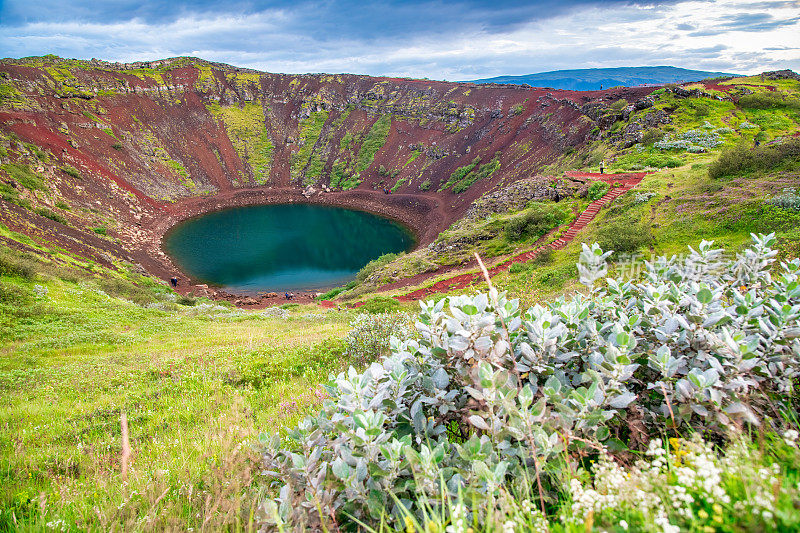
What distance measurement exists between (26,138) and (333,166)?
50678 millimetres

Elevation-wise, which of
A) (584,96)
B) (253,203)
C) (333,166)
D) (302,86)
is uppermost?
(302,86)

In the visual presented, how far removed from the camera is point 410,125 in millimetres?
86062

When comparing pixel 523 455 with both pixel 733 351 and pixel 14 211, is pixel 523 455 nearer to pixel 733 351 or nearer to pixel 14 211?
pixel 733 351

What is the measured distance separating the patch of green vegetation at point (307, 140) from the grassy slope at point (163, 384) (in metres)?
69.3

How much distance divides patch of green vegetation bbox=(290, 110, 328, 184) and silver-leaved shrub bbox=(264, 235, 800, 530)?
288ft

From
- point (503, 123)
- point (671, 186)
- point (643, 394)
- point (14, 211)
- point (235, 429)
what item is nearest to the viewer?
point (643, 394)

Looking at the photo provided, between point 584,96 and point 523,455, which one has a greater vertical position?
point 584,96

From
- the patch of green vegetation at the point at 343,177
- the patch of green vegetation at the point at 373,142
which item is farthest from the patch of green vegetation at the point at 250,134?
the patch of green vegetation at the point at 373,142

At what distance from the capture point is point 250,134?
93.3 meters

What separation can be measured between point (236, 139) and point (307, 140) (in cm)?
1691

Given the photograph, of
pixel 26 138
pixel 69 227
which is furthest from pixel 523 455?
pixel 26 138

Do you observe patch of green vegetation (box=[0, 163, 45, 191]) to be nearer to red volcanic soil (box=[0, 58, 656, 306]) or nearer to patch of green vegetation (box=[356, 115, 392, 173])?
red volcanic soil (box=[0, 58, 656, 306])

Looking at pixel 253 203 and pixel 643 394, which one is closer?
pixel 643 394

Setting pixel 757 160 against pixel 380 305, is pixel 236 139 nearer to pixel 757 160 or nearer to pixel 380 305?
pixel 380 305
